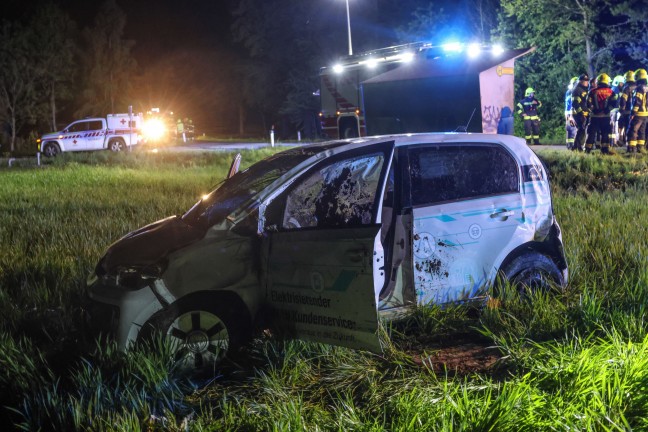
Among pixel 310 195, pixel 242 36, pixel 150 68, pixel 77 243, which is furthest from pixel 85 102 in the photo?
pixel 310 195

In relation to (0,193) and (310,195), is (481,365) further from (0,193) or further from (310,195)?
(0,193)

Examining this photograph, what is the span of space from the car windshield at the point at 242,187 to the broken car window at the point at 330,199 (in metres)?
0.17

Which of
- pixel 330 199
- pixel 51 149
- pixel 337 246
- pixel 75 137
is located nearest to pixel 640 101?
pixel 330 199

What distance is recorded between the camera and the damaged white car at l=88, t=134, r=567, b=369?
4.55 meters

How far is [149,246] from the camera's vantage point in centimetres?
509

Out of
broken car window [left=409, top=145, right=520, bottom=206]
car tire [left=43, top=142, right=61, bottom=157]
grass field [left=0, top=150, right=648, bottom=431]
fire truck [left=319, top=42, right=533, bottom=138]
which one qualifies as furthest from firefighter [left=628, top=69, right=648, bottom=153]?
car tire [left=43, top=142, right=61, bottom=157]

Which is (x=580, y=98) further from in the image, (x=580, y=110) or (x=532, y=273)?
(x=532, y=273)

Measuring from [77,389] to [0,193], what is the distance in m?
12.9

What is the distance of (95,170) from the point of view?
21906 millimetres

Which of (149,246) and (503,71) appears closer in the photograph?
(149,246)

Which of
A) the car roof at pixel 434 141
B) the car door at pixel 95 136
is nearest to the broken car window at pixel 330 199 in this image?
the car roof at pixel 434 141

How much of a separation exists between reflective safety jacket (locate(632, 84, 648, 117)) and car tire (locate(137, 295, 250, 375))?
52.0 feet

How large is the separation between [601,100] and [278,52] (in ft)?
126

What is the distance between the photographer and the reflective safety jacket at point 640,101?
59.5 ft
